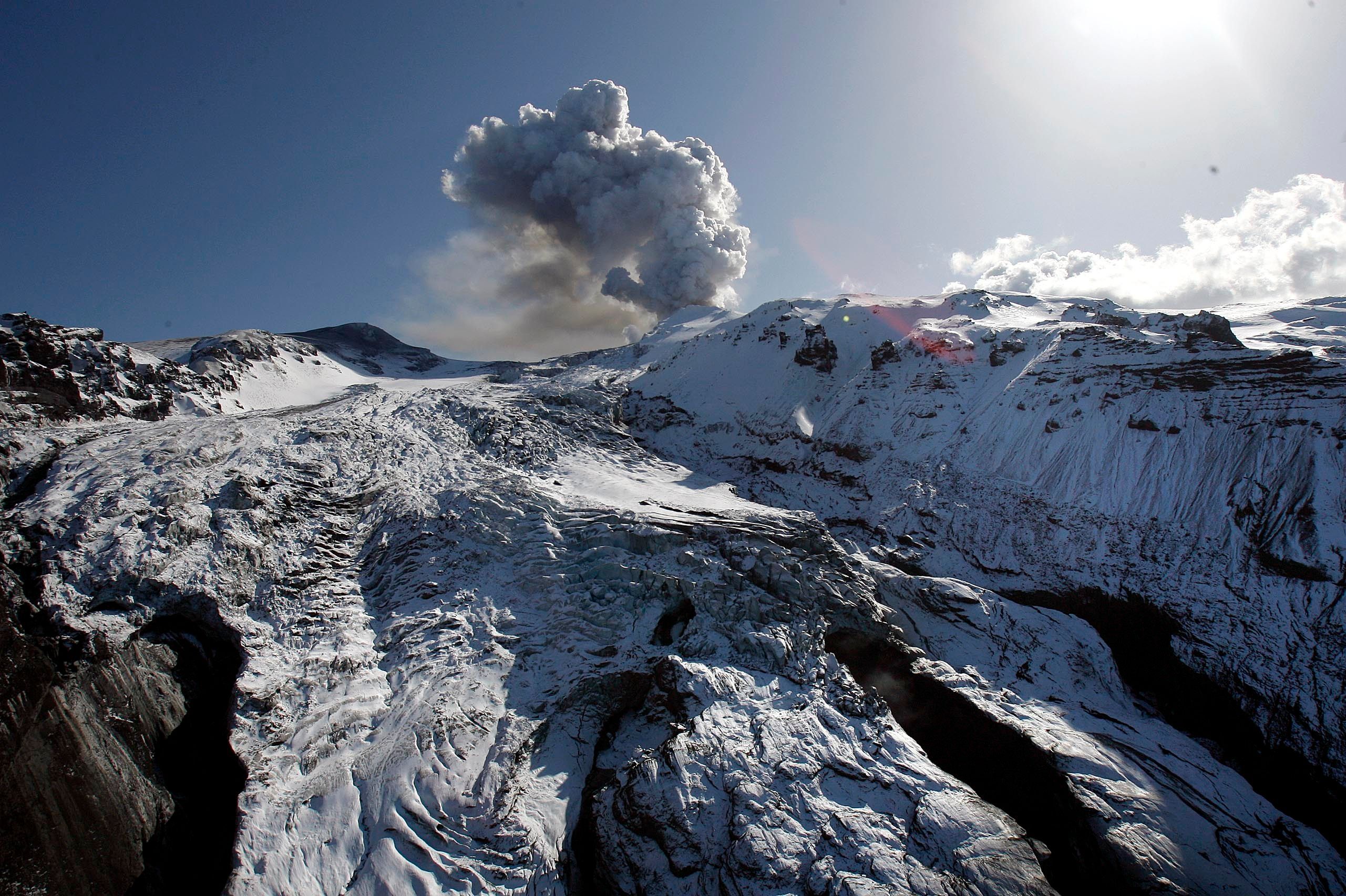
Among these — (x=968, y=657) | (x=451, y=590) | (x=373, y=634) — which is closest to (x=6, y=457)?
(x=373, y=634)

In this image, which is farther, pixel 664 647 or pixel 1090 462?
pixel 1090 462

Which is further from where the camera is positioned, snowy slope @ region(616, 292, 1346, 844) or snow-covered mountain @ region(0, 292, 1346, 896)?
snowy slope @ region(616, 292, 1346, 844)

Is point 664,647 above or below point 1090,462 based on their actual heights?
below

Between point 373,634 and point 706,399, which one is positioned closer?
point 373,634

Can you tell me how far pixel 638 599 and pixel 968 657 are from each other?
10761mm

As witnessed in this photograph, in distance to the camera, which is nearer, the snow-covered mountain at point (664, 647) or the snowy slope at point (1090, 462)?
the snow-covered mountain at point (664, 647)

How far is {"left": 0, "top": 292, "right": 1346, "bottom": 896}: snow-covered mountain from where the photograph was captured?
11016 millimetres

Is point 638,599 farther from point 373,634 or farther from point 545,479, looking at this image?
point 545,479

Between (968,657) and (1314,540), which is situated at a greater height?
(1314,540)

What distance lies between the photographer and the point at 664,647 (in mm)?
16484

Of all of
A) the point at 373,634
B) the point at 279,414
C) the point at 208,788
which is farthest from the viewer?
the point at 279,414

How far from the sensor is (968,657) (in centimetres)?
1848

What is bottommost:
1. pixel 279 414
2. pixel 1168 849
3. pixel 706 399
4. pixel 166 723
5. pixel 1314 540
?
pixel 1168 849

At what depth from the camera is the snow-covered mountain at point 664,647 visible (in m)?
11.0
